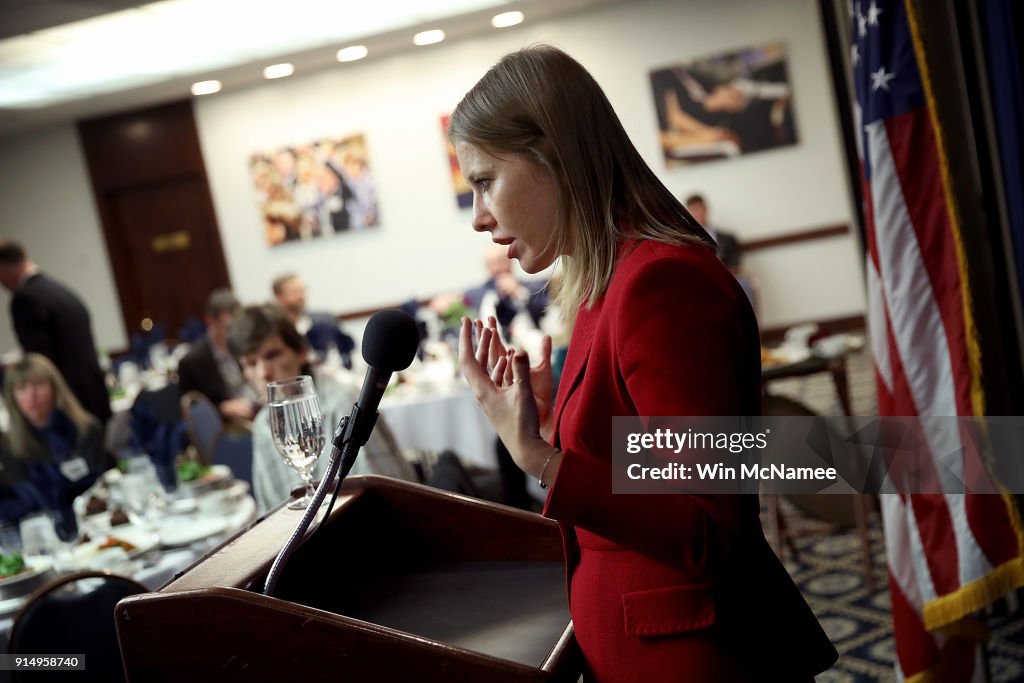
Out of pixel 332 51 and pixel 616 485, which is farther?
pixel 332 51

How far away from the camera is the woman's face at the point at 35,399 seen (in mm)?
4859

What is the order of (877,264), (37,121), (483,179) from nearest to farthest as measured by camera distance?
(483,179)
(877,264)
(37,121)

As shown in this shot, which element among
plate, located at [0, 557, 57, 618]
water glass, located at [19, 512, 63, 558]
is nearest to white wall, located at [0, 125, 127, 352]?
water glass, located at [19, 512, 63, 558]

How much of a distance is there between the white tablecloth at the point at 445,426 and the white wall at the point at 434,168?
4829 mm

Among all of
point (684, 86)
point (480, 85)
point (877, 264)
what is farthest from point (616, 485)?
point (684, 86)

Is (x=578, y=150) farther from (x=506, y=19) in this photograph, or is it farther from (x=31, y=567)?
(x=506, y=19)

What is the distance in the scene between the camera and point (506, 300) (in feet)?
17.5

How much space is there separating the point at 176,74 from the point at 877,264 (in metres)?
7.74

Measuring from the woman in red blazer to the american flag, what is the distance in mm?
1533

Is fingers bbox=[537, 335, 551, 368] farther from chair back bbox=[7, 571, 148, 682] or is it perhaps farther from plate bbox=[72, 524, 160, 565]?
plate bbox=[72, 524, 160, 565]

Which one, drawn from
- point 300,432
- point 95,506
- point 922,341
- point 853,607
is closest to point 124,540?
point 95,506

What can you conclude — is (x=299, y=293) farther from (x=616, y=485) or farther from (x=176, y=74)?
(x=616, y=485)

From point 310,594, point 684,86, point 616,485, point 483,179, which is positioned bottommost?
point 310,594

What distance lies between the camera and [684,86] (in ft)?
30.9
